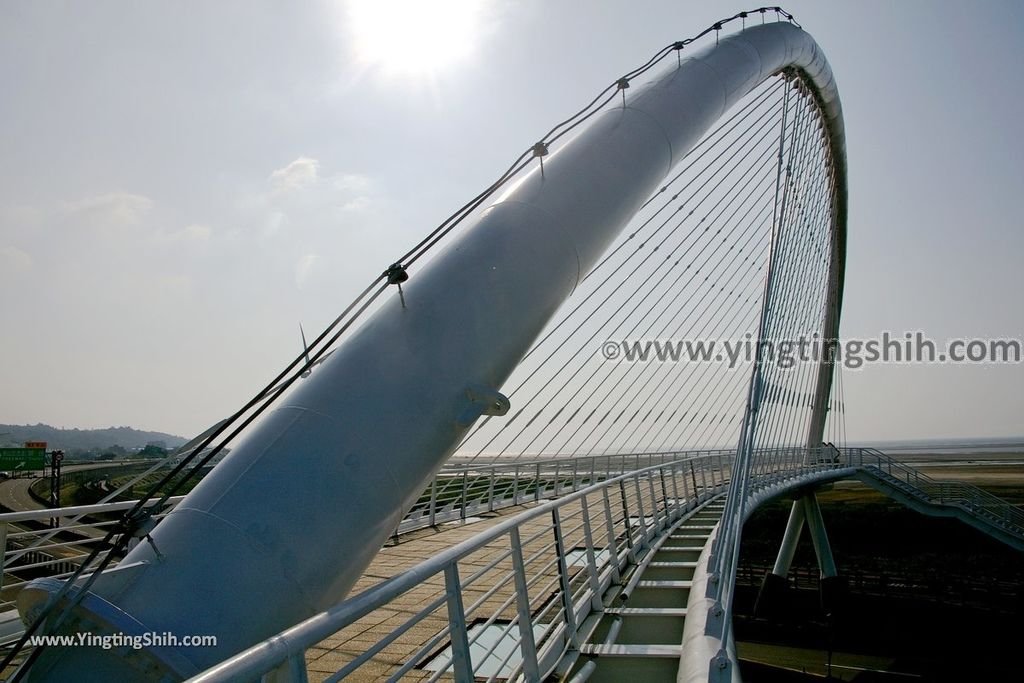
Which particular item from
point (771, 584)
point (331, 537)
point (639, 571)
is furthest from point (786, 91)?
point (771, 584)

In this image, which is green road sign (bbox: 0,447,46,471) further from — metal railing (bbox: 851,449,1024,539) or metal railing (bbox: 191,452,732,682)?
metal railing (bbox: 851,449,1024,539)

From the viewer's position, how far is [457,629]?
2.52 metres

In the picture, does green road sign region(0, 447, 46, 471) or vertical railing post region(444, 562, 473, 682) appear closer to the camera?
vertical railing post region(444, 562, 473, 682)

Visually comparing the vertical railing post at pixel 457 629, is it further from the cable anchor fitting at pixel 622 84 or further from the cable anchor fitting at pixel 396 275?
the cable anchor fitting at pixel 622 84

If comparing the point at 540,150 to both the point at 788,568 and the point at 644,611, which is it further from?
the point at 788,568

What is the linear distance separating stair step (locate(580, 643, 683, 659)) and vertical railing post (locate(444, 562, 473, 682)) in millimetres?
2041

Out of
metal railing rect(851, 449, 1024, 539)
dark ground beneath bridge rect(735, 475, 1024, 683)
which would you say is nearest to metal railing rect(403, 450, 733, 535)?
dark ground beneath bridge rect(735, 475, 1024, 683)

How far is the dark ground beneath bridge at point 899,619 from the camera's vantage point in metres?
22.1

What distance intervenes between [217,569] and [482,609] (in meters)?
3.54

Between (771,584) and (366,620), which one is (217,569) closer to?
(366,620)

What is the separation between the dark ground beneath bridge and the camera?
72.6ft

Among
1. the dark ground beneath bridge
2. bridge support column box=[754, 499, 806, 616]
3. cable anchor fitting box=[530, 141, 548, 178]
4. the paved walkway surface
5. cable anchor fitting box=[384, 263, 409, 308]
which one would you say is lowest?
the dark ground beneath bridge

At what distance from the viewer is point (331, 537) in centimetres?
259

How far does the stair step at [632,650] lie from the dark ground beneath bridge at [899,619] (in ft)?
45.4
